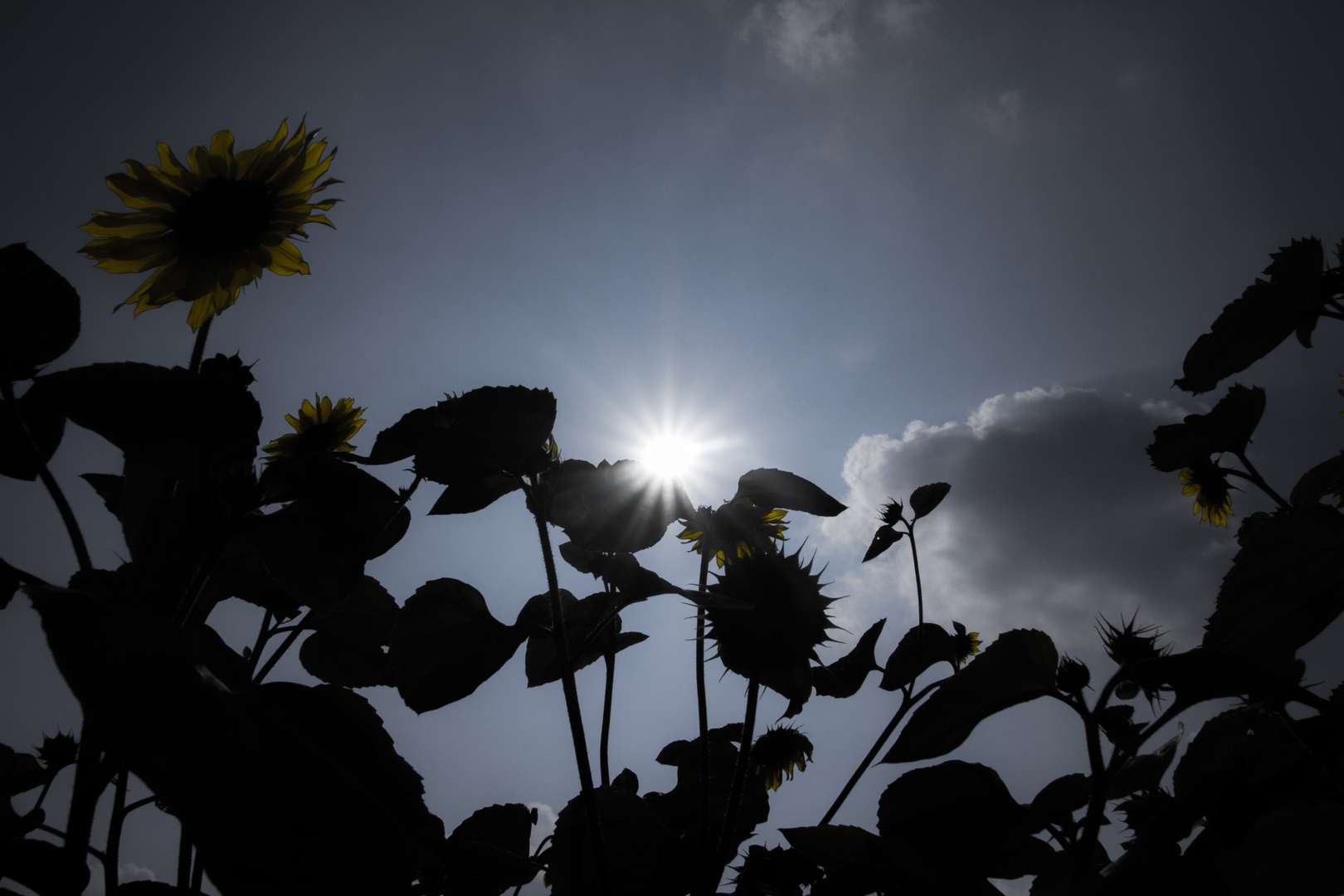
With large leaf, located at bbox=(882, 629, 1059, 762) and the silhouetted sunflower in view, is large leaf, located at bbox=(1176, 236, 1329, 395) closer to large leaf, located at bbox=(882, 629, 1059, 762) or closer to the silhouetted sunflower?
large leaf, located at bbox=(882, 629, 1059, 762)

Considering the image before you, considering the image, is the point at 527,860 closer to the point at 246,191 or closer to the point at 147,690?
the point at 147,690

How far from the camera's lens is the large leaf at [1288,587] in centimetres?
105

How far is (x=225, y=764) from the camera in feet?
1.79

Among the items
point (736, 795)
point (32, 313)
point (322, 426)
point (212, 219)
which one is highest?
point (322, 426)

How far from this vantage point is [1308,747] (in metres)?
0.95

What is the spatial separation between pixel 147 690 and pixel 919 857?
101 centimetres

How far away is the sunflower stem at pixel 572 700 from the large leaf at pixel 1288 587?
1006 millimetres

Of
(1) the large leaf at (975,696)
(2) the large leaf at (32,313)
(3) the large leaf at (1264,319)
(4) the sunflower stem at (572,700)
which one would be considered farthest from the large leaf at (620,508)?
(3) the large leaf at (1264,319)

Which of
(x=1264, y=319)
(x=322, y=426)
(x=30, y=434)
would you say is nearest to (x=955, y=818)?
(x=1264, y=319)

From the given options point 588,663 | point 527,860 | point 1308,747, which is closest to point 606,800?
point 527,860

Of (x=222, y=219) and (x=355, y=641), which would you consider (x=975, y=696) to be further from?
(x=222, y=219)

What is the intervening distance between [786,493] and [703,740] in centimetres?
53

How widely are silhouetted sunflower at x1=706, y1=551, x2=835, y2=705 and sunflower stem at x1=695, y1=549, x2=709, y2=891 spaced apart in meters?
0.07

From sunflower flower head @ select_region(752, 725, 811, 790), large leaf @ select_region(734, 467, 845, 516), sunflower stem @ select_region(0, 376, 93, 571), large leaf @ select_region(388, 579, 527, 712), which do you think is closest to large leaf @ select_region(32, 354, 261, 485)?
sunflower stem @ select_region(0, 376, 93, 571)
